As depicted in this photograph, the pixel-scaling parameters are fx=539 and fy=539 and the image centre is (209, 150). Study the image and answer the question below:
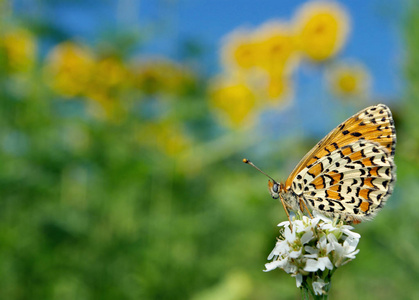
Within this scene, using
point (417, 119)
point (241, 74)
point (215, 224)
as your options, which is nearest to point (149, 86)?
point (241, 74)

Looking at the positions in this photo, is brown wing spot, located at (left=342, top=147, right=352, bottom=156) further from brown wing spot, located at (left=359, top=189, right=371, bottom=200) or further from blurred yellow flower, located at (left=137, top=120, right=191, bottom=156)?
blurred yellow flower, located at (left=137, top=120, right=191, bottom=156)

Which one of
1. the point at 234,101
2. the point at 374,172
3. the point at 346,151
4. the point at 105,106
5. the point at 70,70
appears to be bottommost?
the point at 374,172

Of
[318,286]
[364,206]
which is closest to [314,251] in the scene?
[318,286]

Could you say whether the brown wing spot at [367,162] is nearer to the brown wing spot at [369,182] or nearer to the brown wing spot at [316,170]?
the brown wing spot at [369,182]

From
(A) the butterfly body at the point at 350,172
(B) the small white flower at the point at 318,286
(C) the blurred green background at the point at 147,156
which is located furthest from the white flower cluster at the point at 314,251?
(C) the blurred green background at the point at 147,156

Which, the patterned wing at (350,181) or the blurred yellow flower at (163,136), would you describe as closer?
the patterned wing at (350,181)

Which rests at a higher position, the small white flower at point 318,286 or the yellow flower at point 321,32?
the yellow flower at point 321,32

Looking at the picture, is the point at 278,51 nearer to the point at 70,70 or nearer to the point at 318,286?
the point at 70,70
